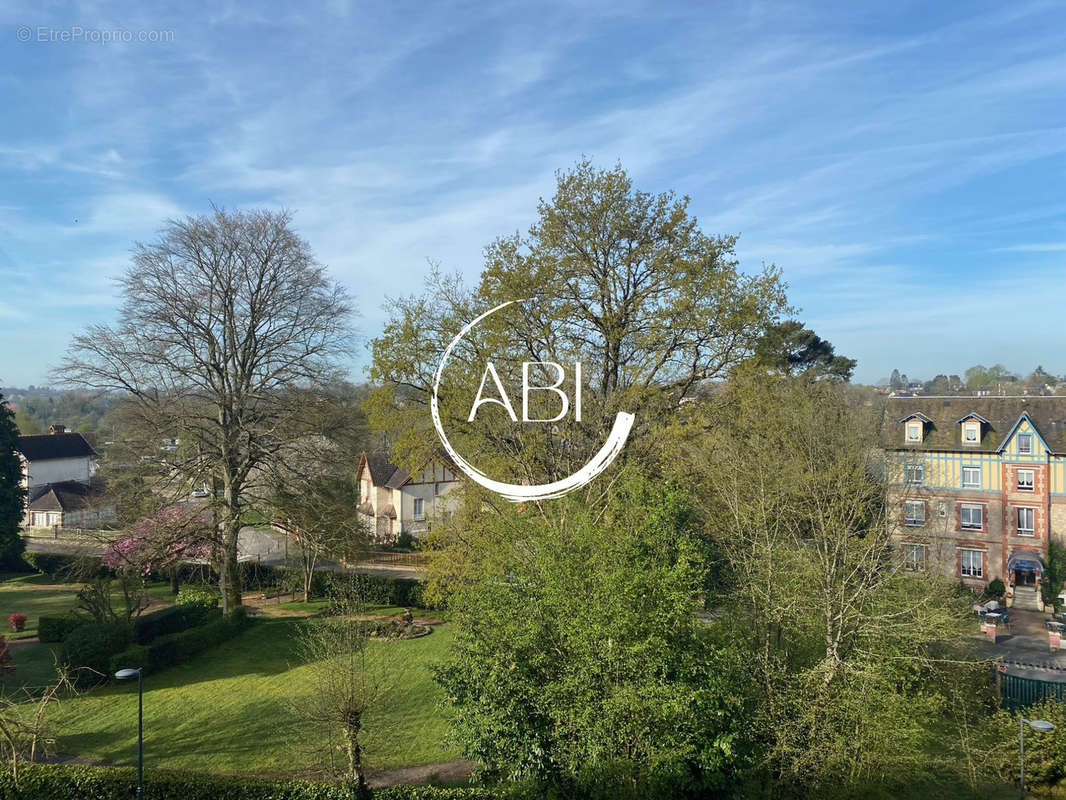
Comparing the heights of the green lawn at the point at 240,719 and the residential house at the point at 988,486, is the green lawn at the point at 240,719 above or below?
below

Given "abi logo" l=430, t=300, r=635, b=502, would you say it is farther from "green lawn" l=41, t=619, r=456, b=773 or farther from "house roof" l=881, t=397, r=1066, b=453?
"house roof" l=881, t=397, r=1066, b=453

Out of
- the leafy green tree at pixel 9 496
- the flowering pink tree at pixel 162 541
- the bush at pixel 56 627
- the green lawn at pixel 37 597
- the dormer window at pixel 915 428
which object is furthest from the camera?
the leafy green tree at pixel 9 496

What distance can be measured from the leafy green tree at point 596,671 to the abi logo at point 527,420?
7313mm

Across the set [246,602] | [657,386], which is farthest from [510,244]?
[246,602]

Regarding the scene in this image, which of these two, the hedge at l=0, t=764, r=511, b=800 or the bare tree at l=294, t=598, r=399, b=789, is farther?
the bare tree at l=294, t=598, r=399, b=789

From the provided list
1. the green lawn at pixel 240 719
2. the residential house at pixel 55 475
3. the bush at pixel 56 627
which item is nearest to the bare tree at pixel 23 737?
the green lawn at pixel 240 719

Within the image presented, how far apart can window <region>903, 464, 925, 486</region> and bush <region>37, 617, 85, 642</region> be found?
33109mm

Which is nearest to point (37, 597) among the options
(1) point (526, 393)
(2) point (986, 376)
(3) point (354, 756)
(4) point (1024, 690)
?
(1) point (526, 393)

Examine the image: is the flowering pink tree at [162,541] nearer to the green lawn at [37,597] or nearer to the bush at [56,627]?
the bush at [56,627]

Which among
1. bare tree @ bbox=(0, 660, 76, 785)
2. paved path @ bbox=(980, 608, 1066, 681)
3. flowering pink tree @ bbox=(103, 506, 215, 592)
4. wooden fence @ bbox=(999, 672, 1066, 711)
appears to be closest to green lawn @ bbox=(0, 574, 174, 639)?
flowering pink tree @ bbox=(103, 506, 215, 592)

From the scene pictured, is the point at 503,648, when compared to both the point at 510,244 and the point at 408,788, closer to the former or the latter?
the point at 408,788

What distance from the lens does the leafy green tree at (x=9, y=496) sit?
37469 mm

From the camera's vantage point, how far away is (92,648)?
66.4 ft

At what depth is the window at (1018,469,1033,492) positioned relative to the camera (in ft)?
109
